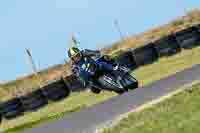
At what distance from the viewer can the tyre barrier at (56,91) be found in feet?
76.5

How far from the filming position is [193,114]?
9.20m

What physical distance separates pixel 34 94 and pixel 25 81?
12163 mm

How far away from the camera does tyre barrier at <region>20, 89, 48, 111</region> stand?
883 inches

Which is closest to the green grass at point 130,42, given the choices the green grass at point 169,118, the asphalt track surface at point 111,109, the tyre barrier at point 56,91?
the tyre barrier at point 56,91

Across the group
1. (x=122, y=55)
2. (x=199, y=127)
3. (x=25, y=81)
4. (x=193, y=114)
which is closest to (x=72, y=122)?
(x=193, y=114)

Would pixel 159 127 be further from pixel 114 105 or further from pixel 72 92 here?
pixel 72 92

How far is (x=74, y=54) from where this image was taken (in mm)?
18844

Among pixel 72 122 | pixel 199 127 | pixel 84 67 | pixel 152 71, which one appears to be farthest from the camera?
pixel 152 71

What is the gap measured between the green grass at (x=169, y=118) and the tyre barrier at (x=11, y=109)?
11341 millimetres

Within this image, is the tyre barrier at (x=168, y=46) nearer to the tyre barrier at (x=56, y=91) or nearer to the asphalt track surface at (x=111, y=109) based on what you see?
the tyre barrier at (x=56, y=91)

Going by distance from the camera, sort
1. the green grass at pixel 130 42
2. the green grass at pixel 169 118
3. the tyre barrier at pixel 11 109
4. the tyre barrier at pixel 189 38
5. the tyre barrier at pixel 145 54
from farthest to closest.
Result: the green grass at pixel 130 42 → the tyre barrier at pixel 189 38 → the tyre barrier at pixel 145 54 → the tyre barrier at pixel 11 109 → the green grass at pixel 169 118

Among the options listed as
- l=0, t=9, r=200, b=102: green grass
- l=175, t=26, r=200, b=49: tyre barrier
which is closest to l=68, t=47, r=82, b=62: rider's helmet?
l=175, t=26, r=200, b=49: tyre barrier

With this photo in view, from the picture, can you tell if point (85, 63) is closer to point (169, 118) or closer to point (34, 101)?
point (34, 101)

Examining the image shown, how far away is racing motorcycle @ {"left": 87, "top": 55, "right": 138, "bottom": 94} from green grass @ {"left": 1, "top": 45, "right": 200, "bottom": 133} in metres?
0.60
